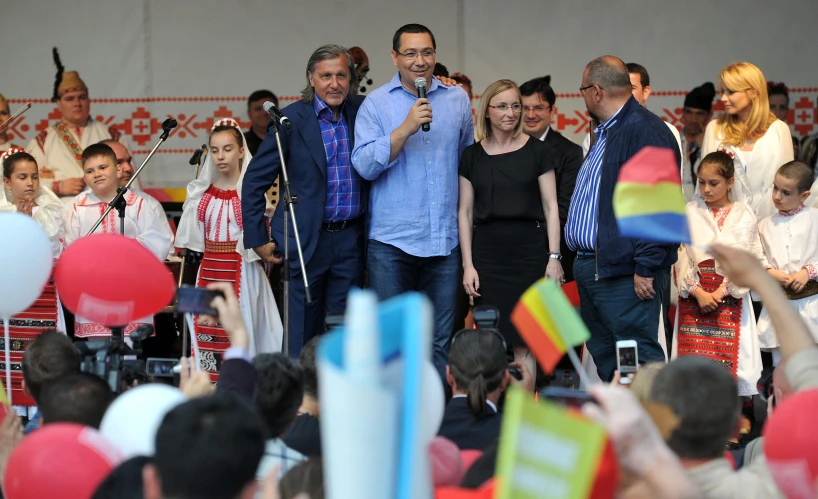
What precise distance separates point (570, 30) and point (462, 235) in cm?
338

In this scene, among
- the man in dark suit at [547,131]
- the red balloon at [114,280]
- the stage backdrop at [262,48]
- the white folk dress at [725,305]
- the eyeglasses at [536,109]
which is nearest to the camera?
the red balloon at [114,280]

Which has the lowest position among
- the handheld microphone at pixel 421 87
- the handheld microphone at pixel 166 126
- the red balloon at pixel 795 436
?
the red balloon at pixel 795 436

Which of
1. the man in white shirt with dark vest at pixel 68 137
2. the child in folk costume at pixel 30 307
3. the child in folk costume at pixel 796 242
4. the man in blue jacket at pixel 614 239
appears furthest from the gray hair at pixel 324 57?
the man in white shirt with dark vest at pixel 68 137

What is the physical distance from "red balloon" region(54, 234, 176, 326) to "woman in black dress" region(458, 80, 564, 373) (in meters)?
2.15

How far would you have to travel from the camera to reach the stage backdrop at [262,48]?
791 cm

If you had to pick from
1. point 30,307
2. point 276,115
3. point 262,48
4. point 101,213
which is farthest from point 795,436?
point 262,48

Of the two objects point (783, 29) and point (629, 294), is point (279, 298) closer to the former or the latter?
point (629, 294)

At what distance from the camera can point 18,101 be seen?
8188 millimetres

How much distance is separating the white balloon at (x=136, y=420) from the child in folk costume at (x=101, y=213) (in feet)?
11.1

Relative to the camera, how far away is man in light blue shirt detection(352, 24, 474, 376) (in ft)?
16.3

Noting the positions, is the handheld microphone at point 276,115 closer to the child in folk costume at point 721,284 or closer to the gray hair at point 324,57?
the gray hair at point 324,57

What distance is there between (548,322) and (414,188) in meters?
2.68

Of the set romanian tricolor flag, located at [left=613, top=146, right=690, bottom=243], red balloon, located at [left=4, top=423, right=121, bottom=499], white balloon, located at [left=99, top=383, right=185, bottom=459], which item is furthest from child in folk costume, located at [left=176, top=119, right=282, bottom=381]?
romanian tricolor flag, located at [left=613, top=146, right=690, bottom=243]

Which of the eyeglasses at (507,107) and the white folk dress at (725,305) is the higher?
the eyeglasses at (507,107)
